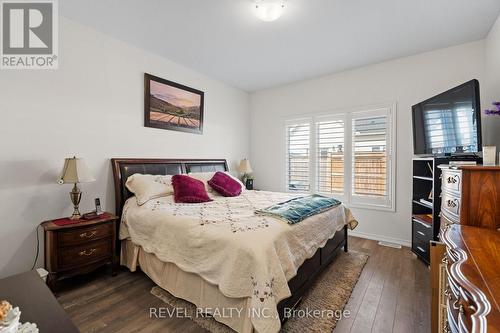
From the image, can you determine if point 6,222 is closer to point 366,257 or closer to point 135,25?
point 135,25

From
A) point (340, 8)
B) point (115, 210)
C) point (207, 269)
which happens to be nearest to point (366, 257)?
point (207, 269)

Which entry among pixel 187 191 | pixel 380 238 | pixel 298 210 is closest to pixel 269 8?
pixel 298 210

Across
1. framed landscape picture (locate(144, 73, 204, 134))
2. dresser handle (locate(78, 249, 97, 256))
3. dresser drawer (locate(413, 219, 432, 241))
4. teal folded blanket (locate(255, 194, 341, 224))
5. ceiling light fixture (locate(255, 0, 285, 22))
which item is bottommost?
dresser handle (locate(78, 249, 97, 256))

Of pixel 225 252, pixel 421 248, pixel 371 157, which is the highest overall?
pixel 371 157

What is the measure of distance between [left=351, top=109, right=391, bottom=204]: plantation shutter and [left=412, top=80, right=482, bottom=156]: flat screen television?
494 millimetres

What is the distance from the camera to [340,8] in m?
2.26

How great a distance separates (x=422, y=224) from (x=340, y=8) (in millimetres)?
2617

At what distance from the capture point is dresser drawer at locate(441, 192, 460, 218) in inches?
63.4

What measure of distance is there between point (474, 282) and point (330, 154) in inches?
135

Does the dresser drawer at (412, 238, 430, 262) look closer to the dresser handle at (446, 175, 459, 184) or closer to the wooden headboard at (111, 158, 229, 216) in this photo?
the dresser handle at (446, 175, 459, 184)

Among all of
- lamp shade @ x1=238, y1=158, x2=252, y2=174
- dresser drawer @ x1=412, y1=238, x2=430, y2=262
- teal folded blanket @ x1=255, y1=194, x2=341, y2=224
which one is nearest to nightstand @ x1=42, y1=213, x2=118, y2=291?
teal folded blanket @ x1=255, y1=194, x2=341, y2=224

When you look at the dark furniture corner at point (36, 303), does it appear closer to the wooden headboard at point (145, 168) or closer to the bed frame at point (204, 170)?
the bed frame at point (204, 170)

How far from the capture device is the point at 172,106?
11.5ft

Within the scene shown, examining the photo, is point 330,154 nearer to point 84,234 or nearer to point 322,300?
point 322,300
